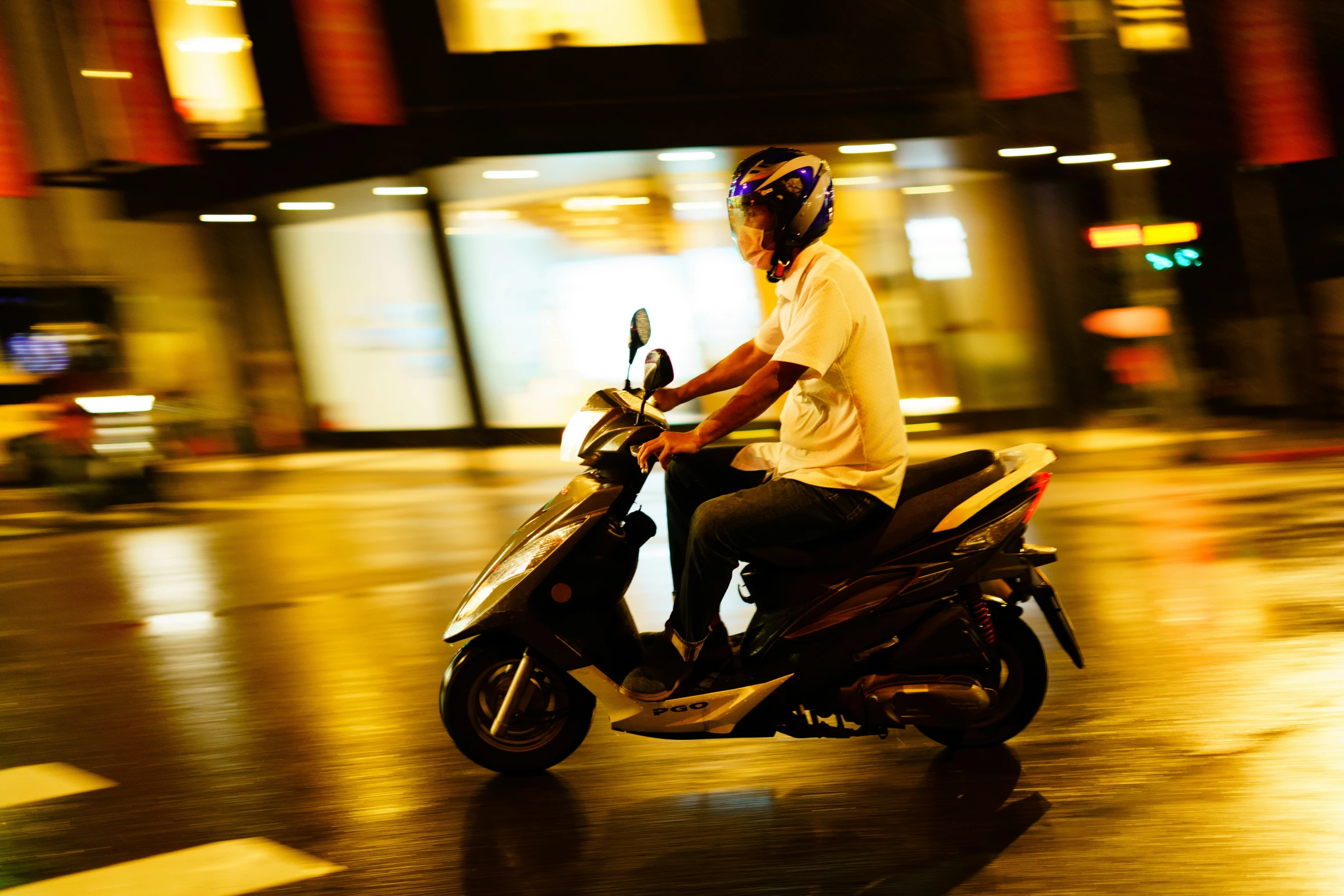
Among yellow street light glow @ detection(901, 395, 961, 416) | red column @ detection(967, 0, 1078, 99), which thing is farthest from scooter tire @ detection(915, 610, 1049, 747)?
yellow street light glow @ detection(901, 395, 961, 416)

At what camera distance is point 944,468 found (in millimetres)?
4574

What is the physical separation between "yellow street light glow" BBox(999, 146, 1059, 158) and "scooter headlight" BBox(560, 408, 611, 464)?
1427 centimetres

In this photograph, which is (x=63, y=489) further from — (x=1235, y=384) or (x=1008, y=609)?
(x=1235, y=384)

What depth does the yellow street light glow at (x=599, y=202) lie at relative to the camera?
18172mm

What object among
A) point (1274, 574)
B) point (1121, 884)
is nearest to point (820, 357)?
point (1121, 884)

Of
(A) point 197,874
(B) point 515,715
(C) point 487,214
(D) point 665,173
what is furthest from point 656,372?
(C) point 487,214

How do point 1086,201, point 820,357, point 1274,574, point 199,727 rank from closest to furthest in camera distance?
point 820,357
point 199,727
point 1274,574
point 1086,201

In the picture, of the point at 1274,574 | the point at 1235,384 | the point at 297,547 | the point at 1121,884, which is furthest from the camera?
the point at 1235,384

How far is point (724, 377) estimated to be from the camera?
4793 mm

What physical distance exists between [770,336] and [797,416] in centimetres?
41

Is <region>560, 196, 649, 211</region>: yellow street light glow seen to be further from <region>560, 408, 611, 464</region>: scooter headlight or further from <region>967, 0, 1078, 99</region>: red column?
<region>560, 408, 611, 464</region>: scooter headlight

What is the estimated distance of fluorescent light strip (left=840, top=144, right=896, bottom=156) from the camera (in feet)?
56.7

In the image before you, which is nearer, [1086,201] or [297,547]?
[297,547]

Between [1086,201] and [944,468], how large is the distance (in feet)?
50.4
